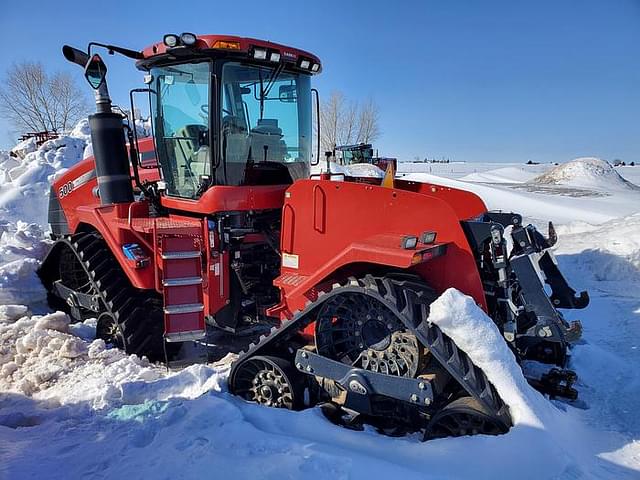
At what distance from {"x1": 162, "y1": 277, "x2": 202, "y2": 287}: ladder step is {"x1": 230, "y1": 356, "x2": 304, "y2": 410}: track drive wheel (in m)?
0.88

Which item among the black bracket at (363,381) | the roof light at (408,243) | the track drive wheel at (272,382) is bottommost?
the track drive wheel at (272,382)

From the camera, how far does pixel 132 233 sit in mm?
4336

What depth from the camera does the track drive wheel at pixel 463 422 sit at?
2557 mm

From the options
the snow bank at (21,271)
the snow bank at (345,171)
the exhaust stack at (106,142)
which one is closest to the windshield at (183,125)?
the exhaust stack at (106,142)

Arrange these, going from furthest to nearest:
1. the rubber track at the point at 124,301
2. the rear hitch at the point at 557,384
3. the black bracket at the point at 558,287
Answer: the rubber track at the point at 124,301, the black bracket at the point at 558,287, the rear hitch at the point at 557,384

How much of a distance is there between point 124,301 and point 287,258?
185cm

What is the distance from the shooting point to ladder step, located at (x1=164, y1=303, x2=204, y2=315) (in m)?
3.75

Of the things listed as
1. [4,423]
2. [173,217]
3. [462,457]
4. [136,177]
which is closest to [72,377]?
[4,423]

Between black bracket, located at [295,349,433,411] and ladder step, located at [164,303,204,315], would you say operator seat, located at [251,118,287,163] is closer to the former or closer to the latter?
ladder step, located at [164,303,204,315]

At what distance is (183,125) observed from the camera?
4.09m

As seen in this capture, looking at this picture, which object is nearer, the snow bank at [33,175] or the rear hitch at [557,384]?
the rear hitch at [557,384]

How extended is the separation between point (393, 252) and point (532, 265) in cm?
96

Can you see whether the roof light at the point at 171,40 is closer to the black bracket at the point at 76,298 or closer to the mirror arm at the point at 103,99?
the mirror arm at the point at 103,99

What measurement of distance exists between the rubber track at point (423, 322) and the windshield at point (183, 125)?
1.80 meters
